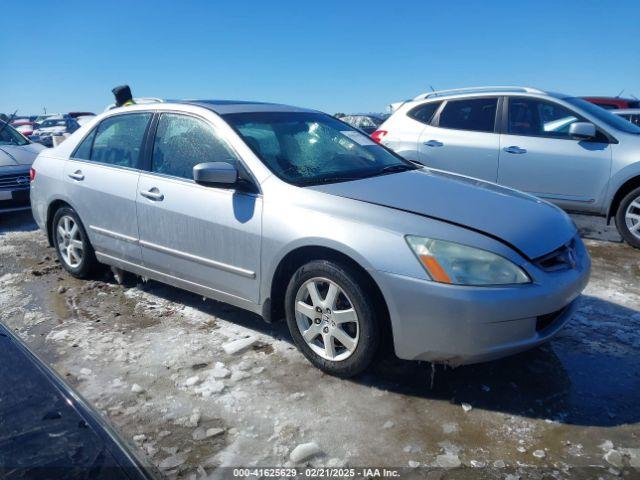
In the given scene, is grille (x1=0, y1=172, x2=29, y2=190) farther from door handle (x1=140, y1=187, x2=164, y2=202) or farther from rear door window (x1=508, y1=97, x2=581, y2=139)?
rear door window (x1=508, y1=97, x2=581, y2=139)

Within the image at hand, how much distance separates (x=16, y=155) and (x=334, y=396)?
6.81m

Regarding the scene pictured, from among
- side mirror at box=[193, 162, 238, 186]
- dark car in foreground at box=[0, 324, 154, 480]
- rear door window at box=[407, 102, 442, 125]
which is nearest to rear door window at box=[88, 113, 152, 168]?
side mirror at box=[193, 162, 238, 186]

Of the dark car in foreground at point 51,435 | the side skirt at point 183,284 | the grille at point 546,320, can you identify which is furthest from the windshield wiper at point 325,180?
the dark car in foreground at point 51,435

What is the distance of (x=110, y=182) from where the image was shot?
13.7 ft

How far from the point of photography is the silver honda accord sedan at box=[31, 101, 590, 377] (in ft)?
8.67

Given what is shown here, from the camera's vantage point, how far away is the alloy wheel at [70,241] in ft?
15.5

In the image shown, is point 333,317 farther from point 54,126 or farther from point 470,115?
point 54,126

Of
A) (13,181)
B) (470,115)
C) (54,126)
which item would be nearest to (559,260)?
(470,115)

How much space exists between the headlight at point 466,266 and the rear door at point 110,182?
2348mm

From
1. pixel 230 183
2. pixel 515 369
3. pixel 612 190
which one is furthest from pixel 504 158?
pixel 230 183

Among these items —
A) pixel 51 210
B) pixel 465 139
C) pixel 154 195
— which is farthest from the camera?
pixel 465 139

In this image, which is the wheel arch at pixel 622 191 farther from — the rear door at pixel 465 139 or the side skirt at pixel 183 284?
the side skirt at pixel 183 284

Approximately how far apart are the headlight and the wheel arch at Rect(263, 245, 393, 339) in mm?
314

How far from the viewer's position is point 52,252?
19.5 ft
